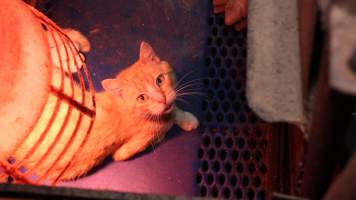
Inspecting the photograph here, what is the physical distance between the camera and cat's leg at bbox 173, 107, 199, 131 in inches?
67.4

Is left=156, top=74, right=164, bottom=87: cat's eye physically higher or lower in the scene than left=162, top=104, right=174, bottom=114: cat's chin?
higher

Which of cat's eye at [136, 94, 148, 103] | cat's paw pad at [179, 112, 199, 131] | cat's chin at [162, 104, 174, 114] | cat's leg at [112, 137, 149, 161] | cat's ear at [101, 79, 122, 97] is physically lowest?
cat's leg at [112, 137, 149, 161]

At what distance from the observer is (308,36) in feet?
2.20

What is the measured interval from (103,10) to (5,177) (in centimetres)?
87

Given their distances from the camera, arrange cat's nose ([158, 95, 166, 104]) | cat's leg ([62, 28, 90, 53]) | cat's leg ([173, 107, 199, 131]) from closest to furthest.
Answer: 1. cat's nose ([158, 95, 166, 104])
2. cat's leg ([173, 107, 199, 131])
3. cat's leg ([62, 28, 90, 53])

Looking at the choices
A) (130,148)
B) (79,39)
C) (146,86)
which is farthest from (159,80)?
(79,39)

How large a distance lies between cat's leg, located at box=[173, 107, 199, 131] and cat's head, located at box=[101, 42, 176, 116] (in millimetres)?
50

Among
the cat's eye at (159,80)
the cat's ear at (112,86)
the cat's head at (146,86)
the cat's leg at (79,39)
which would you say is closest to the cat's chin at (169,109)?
the cat's head at (146,86)

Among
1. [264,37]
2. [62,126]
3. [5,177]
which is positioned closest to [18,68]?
[62,126]

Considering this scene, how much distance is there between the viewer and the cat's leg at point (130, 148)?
1.69 metres

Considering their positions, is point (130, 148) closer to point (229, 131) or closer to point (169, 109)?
point (169, 109)

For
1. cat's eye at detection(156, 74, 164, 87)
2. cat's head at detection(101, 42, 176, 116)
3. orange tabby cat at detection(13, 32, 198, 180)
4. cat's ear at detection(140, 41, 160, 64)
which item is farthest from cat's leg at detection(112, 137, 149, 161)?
cat's ear at detection(140, 41, 160, 64)

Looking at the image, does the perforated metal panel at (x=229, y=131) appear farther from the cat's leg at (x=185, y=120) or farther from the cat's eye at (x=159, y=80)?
the cat's eye at (x=159, y=80)

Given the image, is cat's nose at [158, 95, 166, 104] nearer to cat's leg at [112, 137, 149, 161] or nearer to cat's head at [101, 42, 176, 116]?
cat's head at [101, 42, 176, 116]
